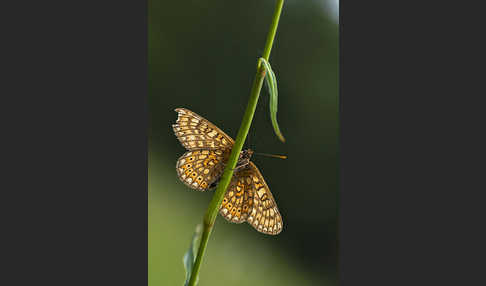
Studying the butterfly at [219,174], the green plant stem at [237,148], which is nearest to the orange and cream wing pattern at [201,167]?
the butterfly at [219,174]

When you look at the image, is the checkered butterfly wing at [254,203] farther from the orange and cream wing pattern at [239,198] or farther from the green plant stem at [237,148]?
the green plant stem at [237,148]

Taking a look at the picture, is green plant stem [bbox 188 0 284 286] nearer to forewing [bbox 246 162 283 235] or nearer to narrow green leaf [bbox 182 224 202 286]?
narrow green leaf [bbox 182 224 202 286]

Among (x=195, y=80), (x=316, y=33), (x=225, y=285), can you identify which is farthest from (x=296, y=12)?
(x=225, y=285)

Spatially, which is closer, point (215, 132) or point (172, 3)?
point (215, 132)

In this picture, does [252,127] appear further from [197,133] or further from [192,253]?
[192,253]

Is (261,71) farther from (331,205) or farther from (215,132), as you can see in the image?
(331,205)

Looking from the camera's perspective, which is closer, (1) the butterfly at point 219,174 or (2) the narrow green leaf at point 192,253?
(2) the narrow green leaf at point 192,253
